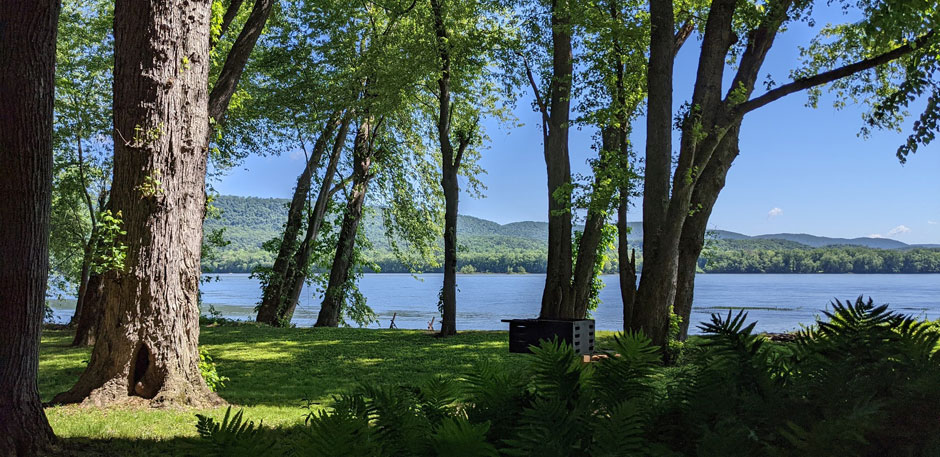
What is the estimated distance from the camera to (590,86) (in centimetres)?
1405

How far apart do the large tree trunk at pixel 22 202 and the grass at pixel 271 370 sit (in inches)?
18.7

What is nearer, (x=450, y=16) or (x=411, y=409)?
(x=411, y=409)

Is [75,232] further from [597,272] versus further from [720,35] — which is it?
[720,35]

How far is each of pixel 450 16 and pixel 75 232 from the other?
1274 centimetres

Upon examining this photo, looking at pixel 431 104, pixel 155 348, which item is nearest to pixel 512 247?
pixel 431 104

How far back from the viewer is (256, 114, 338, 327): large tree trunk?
1967cm

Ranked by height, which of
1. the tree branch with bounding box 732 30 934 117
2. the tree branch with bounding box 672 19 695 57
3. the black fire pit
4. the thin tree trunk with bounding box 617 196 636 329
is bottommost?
the black fire pit

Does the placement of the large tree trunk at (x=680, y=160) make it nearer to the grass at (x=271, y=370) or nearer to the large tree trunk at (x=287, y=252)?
the grass at (x=271, y=370)

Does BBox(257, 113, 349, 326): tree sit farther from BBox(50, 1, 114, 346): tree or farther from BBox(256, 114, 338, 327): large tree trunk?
BBox(50, 1, 114, 346): tree

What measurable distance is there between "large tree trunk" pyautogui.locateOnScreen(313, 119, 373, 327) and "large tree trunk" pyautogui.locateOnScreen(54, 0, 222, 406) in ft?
47.3

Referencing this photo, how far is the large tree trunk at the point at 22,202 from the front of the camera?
463 centimetres

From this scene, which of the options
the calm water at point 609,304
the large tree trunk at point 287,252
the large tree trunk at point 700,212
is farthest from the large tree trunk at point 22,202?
the large tree trunk at point 287,252

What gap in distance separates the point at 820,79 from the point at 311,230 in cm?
1467

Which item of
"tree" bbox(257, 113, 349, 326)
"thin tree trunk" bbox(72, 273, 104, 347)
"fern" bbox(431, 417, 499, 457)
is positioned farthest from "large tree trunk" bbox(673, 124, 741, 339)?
"tree" bbox(257, 113, 349, 326)
